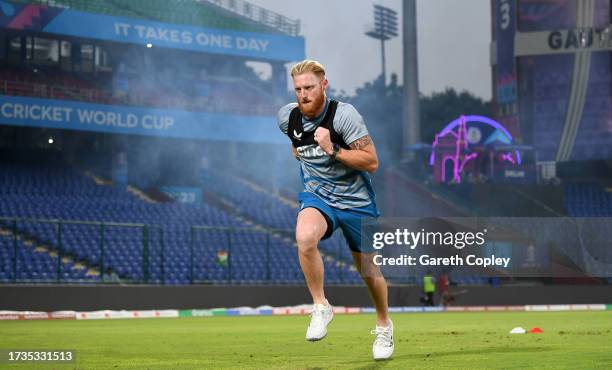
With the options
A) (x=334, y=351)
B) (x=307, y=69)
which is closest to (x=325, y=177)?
(x=307, y=69)

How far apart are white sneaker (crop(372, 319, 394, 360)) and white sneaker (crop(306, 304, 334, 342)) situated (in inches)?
22.1

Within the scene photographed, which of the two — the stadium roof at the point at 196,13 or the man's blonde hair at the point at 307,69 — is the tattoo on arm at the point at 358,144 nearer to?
the man's blonde hair at the point at 307,69

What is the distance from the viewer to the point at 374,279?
8969 mm

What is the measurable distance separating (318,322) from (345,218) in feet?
3.00

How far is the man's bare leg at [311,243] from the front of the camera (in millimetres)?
8453

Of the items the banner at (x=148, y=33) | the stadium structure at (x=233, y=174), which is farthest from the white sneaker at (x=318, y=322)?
the banner at (x=148, y=33)

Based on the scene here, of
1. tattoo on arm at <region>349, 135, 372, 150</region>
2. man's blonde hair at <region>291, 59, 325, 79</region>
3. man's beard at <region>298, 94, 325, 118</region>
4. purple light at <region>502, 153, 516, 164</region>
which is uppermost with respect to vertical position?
man's blonde hair at <region>291, 59, 325, 79</region>

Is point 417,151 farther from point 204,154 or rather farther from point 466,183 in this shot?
point 204,154

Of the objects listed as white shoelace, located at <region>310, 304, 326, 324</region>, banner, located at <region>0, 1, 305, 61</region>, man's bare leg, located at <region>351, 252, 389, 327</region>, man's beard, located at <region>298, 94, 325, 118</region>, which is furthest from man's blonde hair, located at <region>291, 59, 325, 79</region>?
banner, located at <region>0, 1, 305, 61</region>

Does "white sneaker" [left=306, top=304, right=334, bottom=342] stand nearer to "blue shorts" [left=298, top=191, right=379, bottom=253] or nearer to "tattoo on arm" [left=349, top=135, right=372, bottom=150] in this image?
"blue shorts" [left=298, top=191, right=379, bottom=253]

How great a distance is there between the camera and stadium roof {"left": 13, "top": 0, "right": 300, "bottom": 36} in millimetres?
44656

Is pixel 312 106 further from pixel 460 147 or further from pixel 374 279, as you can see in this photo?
pixel 460 147

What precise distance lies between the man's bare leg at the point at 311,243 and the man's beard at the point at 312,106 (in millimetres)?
804

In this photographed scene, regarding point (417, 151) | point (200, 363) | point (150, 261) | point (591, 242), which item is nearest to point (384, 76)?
point (417, 151)
